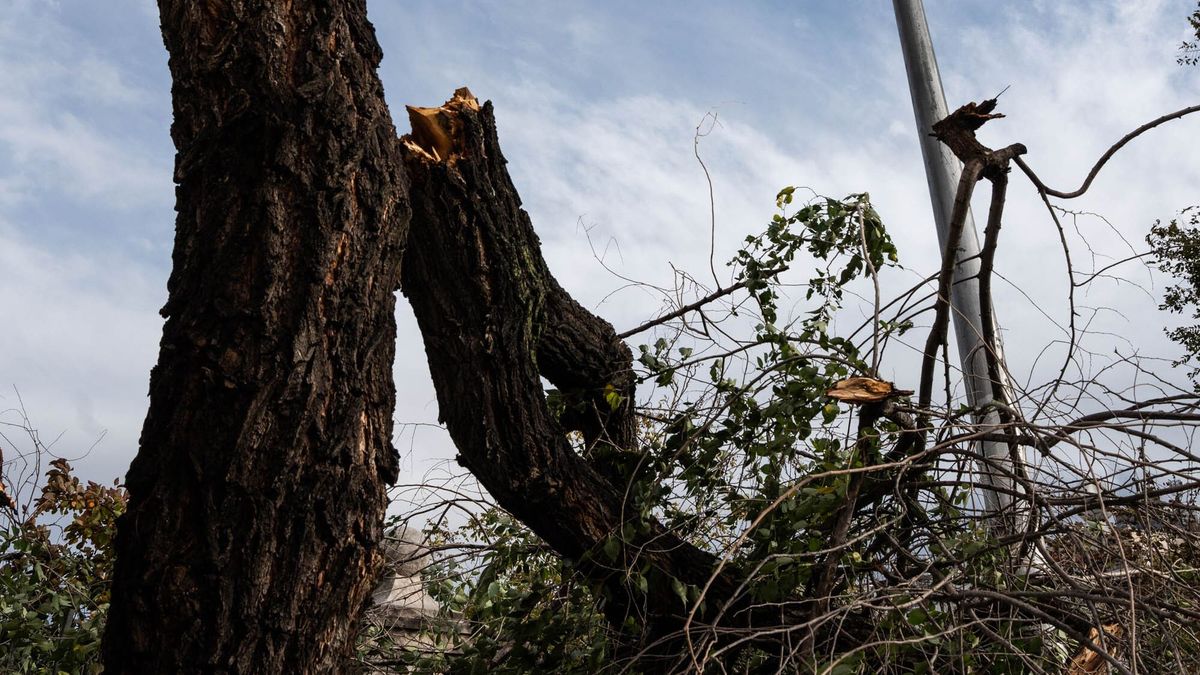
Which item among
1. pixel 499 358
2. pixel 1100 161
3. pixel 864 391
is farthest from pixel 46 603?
pixel 1100 161

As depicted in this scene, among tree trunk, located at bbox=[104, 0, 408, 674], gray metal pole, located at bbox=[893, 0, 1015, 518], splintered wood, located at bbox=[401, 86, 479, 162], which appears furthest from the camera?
gray metal pole, located at bbox=[893, 0, 1015, 518]

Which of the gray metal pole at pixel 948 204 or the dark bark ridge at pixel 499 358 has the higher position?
the gray metal pole at pixel 948 204

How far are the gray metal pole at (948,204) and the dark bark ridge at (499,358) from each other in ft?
3.86

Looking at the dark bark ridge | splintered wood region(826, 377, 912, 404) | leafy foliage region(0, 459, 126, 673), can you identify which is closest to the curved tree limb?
splintered wood region(826, 377, 912, 404)

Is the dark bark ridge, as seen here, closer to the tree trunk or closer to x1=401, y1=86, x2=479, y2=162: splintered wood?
x1=401, y1=86, x2=479, y2=162: splintered wood

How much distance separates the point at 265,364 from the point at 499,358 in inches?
→ 38.4

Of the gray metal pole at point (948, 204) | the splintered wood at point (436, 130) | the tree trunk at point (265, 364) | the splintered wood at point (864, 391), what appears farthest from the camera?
the gray metal pole at point (948, 204)

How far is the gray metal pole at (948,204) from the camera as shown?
3920 mm

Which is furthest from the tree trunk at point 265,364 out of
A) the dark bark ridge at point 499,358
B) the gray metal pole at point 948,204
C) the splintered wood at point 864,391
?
the gray metal pole at point 948,204

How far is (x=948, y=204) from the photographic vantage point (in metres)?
4.70

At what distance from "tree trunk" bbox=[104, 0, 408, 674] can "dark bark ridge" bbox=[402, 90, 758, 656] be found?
17.6 inches

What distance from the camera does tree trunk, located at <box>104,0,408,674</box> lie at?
2500mm

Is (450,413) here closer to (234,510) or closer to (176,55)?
(234,510)

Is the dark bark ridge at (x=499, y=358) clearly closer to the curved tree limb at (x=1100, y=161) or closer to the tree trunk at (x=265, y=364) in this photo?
the tree trunk at (x=265, y=364)
